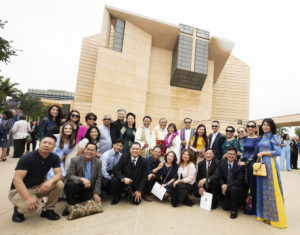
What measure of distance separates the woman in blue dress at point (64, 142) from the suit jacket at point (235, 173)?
A: 2.84 m

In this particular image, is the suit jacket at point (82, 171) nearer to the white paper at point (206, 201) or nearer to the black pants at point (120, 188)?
the black pants at point (120, 188)

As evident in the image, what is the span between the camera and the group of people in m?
2.24

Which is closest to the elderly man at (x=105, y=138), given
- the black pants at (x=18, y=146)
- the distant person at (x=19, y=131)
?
the distant person at (x=19, y=131)

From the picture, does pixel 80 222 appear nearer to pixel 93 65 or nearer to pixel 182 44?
pixel 182 44

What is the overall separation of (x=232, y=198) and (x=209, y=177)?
491 mm

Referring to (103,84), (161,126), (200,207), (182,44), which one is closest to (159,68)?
(182,44)

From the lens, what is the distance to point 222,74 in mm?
25453

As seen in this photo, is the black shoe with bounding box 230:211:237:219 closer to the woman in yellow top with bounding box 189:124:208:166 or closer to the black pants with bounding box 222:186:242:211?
the black pants with bounding box 222:186:242:211

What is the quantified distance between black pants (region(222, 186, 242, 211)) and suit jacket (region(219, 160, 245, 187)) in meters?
0.11

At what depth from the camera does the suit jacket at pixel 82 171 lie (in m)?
2.66

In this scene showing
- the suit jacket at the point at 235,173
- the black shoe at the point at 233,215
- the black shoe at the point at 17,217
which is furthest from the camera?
the suit jacket at the point at 235,173

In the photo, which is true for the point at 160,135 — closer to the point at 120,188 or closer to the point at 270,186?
the point at 120,188

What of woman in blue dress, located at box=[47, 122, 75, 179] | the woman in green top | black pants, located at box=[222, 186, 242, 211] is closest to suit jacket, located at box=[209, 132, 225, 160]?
black pants, located at box=[222, 186, 242, 211]

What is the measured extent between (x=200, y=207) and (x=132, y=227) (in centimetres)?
144
